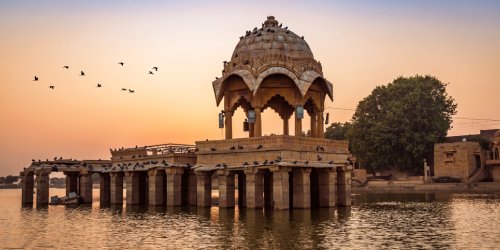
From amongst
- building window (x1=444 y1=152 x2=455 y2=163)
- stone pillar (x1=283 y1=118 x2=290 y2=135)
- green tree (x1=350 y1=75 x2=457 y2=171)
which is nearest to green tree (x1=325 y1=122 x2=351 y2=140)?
green tree (x1=350 y1=75 x2=457 y2=171)

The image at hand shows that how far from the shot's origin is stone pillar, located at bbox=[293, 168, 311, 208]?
3894 centimetres

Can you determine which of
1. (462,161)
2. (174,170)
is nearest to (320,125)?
(174,170)

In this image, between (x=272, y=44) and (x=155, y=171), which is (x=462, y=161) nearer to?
(x=272, y=44)

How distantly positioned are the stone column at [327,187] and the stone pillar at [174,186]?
10394mm

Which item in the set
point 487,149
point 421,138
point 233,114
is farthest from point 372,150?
point 233,114

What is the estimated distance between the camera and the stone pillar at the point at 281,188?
3731cm

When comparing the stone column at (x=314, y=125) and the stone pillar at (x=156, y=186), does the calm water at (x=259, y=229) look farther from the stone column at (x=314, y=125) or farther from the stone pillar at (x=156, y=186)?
the stone column at (x=314, y=125)

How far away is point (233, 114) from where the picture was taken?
4544 centimetres

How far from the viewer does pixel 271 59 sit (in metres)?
42.2

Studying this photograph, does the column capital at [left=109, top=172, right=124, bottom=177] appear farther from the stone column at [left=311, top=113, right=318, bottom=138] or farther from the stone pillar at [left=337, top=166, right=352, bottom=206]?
the stone pillar at [left=337, top=166, right=352, bottom=206]

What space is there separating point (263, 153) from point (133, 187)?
50.4 ft

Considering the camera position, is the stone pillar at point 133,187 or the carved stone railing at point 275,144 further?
the stone pillar at point 133,187

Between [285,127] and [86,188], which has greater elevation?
[285,127]

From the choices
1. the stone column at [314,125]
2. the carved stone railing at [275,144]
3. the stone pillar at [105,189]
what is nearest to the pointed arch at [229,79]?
the carved stone railing at [275,144]
